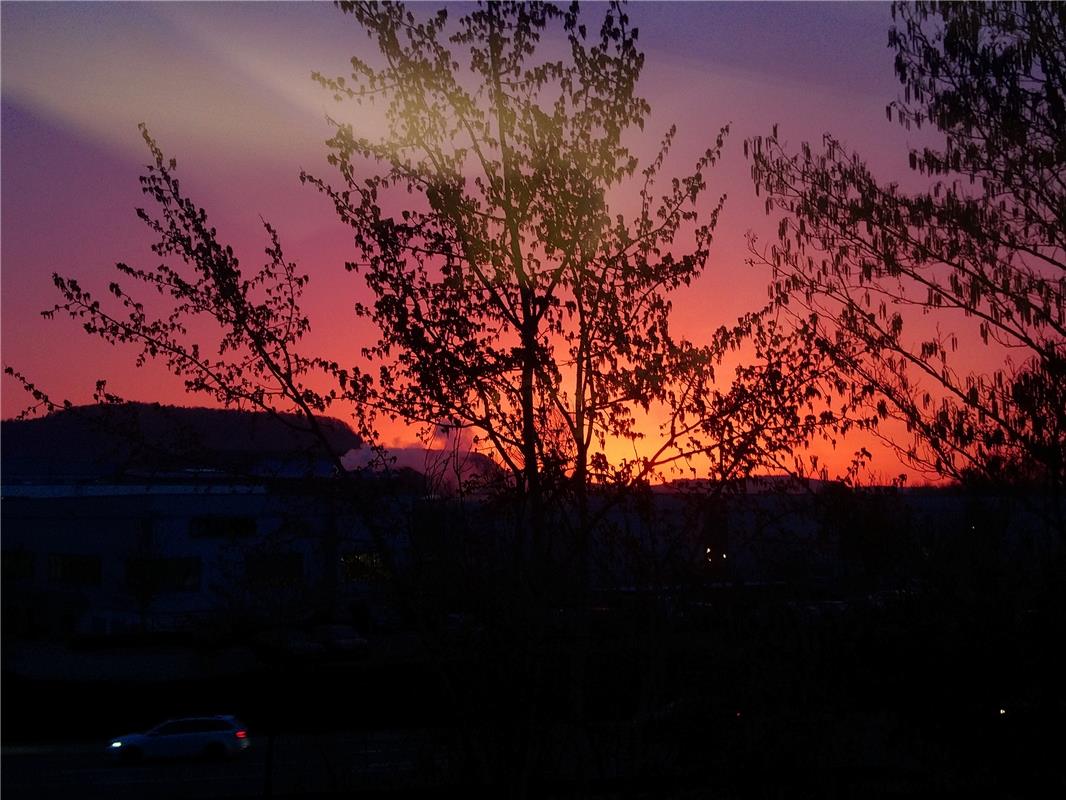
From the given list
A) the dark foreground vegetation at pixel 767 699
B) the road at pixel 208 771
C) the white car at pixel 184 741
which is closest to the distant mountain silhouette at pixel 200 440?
the dark foreground vegetation at pixel 767 699

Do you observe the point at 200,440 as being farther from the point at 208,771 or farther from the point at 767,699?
the point at 208,771

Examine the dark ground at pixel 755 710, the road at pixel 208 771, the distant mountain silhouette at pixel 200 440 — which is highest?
the distant mountain silhouette at pixel 200 440

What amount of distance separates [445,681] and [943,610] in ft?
11.9

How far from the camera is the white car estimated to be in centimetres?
1266

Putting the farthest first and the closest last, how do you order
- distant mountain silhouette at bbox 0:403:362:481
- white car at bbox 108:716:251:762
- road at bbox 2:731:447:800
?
white car at bbox 108:716:251:762
road at bbox 2:731:447:800
distant mountain silhouette at bbox 0:403:362:481

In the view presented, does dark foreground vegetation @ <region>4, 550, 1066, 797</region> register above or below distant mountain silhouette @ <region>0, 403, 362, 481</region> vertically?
below

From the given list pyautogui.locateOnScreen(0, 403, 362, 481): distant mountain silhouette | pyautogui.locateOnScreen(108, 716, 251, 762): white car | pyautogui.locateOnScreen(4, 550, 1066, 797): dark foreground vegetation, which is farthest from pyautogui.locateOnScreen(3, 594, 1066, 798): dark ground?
pyautogui.locateOnScreen(108, 716, 251, 762): white car

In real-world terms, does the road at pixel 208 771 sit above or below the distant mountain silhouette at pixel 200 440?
below

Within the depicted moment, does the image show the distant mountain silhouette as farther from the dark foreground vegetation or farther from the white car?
the white car

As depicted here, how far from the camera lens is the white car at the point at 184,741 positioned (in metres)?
12.7

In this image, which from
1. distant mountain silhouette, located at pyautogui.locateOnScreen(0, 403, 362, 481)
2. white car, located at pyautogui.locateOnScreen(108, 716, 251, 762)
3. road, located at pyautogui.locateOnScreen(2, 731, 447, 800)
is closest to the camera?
distant mountain silhouette, located at pyautogui.locateOnScreen(0, 403, 362, 481)

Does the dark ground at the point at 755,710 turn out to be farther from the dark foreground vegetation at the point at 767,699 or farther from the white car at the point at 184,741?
the white car at the point at 184,741

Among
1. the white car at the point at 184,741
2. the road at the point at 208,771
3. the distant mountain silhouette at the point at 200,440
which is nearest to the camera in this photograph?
the distant mountain silhouette at the point at 200,440

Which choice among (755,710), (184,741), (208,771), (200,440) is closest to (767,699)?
Answer: (755,710)
